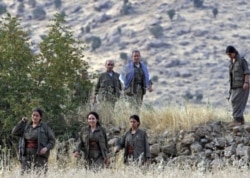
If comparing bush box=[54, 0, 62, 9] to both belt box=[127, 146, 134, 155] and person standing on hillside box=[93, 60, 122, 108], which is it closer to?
person standing on hillside box=[93, 60, 122, 108]

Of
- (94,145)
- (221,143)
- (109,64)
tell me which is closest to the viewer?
(94,145)

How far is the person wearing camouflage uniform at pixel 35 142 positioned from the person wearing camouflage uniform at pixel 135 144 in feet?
4.15

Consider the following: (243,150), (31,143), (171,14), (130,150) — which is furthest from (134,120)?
(171,14)

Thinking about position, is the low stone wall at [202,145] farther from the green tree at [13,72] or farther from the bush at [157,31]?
the bush at [157,31]

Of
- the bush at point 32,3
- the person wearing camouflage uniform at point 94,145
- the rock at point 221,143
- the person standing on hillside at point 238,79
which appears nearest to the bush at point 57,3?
the bush at point 32,3

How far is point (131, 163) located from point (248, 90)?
384cm

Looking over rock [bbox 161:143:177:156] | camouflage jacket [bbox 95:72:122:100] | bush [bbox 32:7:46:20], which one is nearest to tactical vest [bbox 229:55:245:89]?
rock [bbox 161:143:177:156]

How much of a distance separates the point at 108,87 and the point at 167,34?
4262cm

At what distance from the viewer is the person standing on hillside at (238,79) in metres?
17.0

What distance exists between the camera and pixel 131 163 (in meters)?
14.5

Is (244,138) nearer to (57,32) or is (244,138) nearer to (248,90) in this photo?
(248,90)

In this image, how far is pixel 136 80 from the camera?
62.5 ft

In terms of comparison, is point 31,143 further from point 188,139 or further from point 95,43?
point 95,43

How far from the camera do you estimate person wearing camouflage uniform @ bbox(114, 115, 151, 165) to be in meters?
14.8
